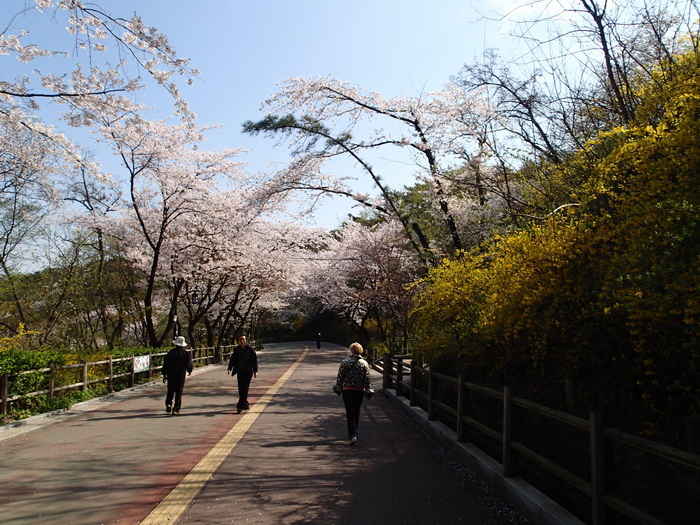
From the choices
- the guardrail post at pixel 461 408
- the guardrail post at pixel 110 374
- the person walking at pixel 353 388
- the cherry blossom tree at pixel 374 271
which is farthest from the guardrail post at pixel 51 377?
the guardrail post at pixel 461 408

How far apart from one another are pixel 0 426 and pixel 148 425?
8.05 feet

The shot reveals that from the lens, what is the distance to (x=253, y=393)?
51.6ft

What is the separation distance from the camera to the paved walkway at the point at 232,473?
16.6 feet

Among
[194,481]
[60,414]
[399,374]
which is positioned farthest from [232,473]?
[399,374]

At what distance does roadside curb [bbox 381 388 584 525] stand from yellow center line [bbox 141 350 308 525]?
311 cm

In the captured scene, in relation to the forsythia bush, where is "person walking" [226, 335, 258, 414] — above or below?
below

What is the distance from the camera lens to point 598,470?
3975 millimetres

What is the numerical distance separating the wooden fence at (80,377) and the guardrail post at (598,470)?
1022 cm

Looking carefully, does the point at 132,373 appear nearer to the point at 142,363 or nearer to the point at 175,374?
the point at 142,363

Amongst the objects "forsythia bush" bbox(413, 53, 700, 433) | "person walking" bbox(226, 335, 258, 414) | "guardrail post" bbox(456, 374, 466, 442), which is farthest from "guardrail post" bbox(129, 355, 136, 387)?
"forsythia bush" bbox(413, 53, 700, 433)

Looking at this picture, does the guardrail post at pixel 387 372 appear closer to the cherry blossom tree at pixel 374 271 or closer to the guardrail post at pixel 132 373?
the cherry blossom tree at pixel 374 271

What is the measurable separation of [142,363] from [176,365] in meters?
7.38

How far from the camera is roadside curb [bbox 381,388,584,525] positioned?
4.52m

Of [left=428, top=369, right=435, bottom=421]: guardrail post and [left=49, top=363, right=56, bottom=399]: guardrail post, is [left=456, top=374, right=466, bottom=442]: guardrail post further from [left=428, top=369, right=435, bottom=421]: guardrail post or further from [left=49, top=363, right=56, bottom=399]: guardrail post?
[left=49, top=363, right=56, bottom=399]: guardrail post
